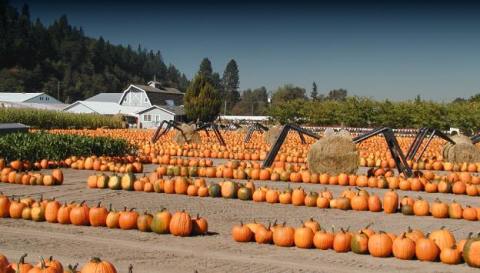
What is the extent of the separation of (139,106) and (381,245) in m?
106

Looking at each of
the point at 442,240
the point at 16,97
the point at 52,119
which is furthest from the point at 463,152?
the point at 16,97

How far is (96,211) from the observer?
1164cm

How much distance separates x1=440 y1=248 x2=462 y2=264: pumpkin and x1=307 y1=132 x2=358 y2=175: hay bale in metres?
11.4

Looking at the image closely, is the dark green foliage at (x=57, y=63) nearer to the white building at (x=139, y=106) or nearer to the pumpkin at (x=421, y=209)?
the white building at (x=139, y=106)

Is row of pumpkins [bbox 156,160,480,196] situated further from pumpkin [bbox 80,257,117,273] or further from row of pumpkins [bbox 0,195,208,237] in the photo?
pumpkin [bbox 80,257,117,273]

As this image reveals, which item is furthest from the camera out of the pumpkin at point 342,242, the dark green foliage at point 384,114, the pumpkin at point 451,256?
the dark green foliage at point 384,114

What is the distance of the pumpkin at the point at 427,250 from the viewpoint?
30.7 ft

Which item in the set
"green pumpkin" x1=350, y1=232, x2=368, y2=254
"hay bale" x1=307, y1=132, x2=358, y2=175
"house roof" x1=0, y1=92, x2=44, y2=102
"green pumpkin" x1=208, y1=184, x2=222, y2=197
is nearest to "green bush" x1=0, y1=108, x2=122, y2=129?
"hay bale" x1=307, y1=132, x2=358, y2=175

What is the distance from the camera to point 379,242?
955cm

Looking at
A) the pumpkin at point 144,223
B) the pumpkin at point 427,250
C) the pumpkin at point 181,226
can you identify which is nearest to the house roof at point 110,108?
the pumpkin at point 144,223

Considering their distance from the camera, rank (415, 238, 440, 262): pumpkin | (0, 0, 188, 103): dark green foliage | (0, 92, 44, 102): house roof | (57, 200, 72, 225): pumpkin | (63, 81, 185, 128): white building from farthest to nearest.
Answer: (0, 0, 188, 103): dark green foliage, (0, 92, 44, 102): house roof, (63, 81, 185, 128): white building, (57, 200, 72, 225): pumpkin, (415, 238, 440, 262): pumpkin

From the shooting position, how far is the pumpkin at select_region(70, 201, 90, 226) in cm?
1170

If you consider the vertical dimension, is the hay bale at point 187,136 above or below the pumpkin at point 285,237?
above

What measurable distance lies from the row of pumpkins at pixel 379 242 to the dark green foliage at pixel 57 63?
133 m
